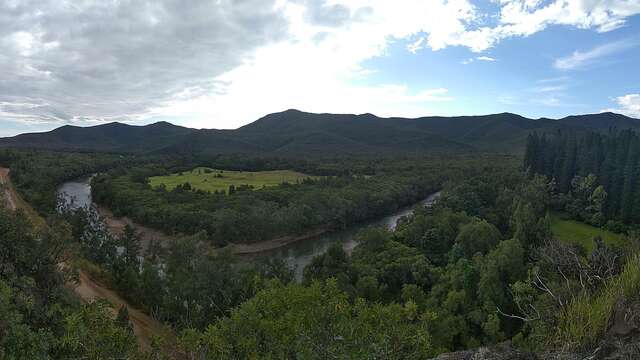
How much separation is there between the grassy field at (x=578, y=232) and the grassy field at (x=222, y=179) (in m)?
59.9

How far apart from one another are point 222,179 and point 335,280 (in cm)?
10102

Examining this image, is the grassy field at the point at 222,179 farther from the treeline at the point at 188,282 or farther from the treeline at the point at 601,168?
the treeline at the point at 601,168

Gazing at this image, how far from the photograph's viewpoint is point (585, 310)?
237 inches

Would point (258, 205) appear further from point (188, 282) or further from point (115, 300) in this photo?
point (188, 282)

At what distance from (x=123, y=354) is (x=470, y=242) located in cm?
4045

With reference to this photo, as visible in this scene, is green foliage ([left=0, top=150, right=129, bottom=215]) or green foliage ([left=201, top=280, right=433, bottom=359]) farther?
green foliage ([left=0, top=150, right=129, bottom=215])

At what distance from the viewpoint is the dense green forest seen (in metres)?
7.50

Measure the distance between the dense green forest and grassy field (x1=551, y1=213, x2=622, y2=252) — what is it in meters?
2.67

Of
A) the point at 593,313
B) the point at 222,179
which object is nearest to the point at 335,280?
the point at 593,313

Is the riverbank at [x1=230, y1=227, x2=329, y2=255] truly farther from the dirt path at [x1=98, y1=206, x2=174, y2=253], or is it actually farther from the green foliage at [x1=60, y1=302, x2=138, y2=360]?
the green foliage at [x1=60, y1=302, x2=138, y2=360]

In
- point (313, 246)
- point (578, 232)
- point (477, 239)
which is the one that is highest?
point (477, 239)

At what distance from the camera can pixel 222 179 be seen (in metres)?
108

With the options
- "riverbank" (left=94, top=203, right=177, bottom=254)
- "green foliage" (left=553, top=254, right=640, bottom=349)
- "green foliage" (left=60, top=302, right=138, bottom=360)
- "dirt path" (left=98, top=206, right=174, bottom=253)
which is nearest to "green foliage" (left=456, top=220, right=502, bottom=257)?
"green foliage" (left=553, top=254, right=640, bottom=349)

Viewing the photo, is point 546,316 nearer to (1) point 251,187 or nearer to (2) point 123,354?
(2) point 123,354
